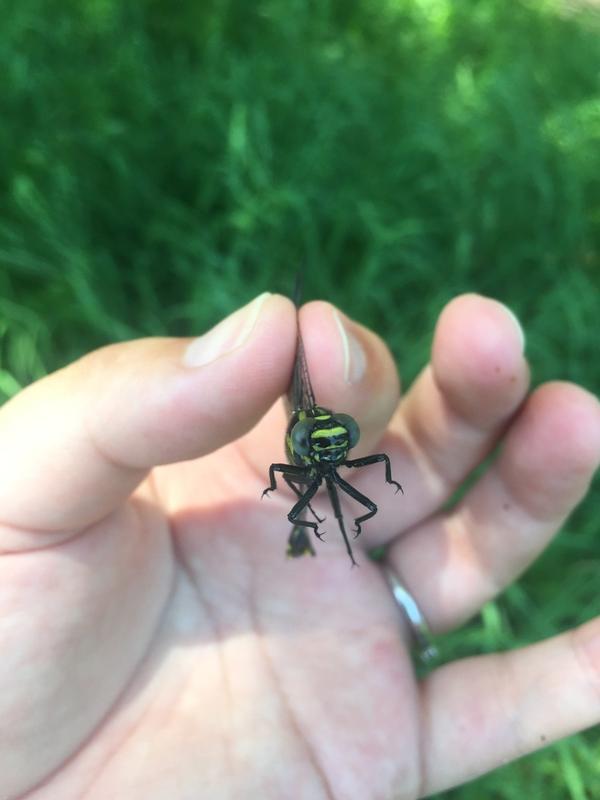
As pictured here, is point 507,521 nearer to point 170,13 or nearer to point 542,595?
point 542,595

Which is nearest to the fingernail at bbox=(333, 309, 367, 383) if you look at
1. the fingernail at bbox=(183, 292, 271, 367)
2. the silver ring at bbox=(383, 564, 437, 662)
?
the fingernail at bbox=(183, 292, 271, 367)

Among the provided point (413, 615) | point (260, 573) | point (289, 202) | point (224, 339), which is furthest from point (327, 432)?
point (289, 202)

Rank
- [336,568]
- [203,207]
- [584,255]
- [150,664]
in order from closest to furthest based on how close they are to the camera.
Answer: [150,664] → [336,568] → [203,207] → [584,255]

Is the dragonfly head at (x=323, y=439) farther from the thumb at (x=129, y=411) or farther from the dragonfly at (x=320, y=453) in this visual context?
the thumb at (x=129, y=411)

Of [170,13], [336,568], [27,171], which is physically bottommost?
[336,568]

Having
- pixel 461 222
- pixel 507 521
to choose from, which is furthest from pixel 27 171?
pixel 507 521

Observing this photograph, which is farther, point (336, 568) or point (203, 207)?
point (203, 207)
